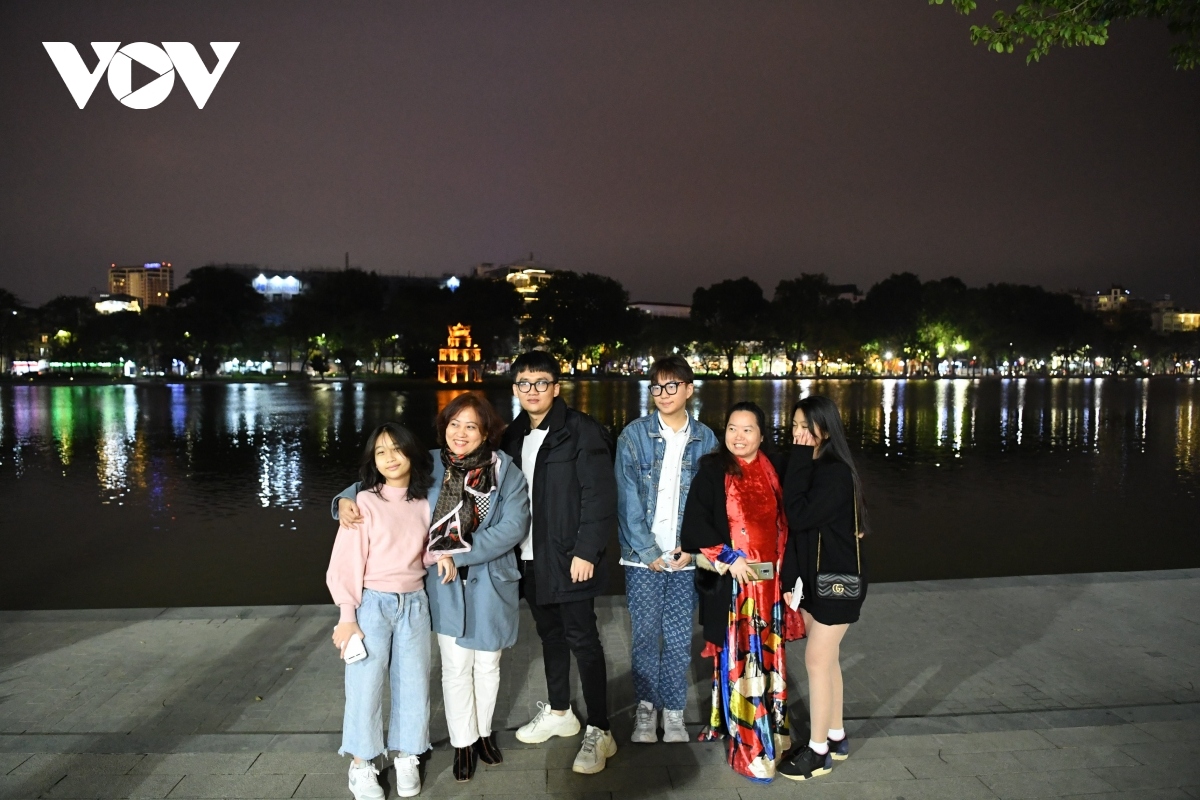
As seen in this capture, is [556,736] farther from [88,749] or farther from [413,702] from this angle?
[88,749]

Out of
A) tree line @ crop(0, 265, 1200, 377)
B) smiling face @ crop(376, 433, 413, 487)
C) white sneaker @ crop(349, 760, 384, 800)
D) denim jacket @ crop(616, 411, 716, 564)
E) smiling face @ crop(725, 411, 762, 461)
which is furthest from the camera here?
tree line @ crop(0, 265, 1200, 377)

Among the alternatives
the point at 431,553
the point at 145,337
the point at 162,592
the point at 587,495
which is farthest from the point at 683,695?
the point at 145,337

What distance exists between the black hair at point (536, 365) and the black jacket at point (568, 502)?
27cm

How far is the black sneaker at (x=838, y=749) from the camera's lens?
4277mm

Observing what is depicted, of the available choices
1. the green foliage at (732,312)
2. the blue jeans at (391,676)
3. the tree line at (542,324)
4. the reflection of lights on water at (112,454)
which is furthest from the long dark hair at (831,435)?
the green foliage at (732,312)

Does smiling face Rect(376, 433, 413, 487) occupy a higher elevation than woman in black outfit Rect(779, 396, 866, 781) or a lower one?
higher

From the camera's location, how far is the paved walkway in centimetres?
406

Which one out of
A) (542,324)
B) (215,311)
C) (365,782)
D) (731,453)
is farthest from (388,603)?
(215,311)

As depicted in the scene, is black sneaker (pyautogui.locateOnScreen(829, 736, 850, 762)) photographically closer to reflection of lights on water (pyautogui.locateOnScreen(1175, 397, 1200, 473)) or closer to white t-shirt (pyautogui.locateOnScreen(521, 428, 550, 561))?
white t-shirt (pyautogui.locateOnScreen(521, 428, 550, 561))

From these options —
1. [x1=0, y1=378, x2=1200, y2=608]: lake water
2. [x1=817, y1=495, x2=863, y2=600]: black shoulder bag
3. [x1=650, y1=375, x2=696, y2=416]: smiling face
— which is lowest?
[x1=0, y1=378, x2=1200, y2=608]: lake water

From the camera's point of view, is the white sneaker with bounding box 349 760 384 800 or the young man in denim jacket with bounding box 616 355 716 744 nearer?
the white sneaker with bounding box 349 760 384 800

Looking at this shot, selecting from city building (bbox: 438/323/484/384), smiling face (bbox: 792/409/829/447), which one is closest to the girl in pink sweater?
smiling face (bbox: 792/409/829/447)

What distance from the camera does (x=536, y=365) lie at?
176 inches

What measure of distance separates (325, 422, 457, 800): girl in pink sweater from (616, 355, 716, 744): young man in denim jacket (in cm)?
106
